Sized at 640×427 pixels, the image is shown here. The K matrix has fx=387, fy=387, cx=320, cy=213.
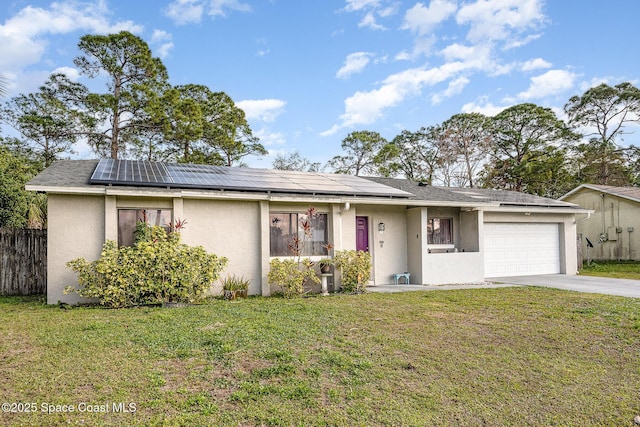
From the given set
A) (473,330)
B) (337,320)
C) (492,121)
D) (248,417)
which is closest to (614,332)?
(473,330)

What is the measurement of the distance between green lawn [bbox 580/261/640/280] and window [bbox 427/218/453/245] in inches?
242

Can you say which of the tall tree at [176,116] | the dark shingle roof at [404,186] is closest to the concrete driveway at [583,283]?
the dark shingle roof at [404,186]

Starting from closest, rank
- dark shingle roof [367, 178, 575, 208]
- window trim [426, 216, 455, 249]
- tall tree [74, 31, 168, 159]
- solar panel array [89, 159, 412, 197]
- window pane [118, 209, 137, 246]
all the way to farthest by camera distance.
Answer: window pane [118, 209, 137, 246] < solar panel array [89, 159, 412, 197] < dark shingle roof [367, 178, 575, 208] < window trim [426, 216, 455, 249] < tall tree [74, 31, 168, 159]

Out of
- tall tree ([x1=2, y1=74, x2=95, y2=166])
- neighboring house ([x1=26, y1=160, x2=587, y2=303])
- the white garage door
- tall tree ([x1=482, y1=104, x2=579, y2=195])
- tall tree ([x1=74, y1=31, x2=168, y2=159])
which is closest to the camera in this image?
neighboring house ([x1=26, y1=160, x2=587, y2=303])

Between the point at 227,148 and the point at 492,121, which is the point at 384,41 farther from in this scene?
the point at 492,121

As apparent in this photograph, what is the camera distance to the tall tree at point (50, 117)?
17906mm

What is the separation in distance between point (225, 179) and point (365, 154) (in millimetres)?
19231

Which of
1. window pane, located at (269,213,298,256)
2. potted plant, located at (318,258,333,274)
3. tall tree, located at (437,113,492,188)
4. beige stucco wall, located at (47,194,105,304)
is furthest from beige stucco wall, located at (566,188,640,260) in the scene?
beige stucco wall, located at (47,194,105,304)

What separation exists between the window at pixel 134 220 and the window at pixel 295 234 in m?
2.63

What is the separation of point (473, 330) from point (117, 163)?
9.81m

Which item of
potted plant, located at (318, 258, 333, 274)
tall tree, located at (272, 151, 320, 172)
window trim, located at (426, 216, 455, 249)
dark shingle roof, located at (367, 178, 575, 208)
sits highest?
tall tree, located at (272, 151, 320, 172)

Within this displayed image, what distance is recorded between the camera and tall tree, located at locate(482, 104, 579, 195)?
27.8 metres

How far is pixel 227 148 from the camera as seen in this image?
21.8 meters

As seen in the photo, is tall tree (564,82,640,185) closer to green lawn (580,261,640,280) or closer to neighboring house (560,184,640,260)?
neighboring house (560,184,640,260)
